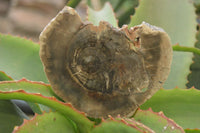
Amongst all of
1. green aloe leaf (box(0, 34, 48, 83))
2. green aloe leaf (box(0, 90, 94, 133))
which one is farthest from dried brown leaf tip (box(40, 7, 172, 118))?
green aloe leaf (box(0, 34, 48, 83))

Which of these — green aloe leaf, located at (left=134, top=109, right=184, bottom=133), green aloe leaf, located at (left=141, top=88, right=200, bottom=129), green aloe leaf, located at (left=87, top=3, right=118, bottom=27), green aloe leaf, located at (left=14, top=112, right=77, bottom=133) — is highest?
green aloe leaf, located at (left=87, top=3, right=118, bottom=27)

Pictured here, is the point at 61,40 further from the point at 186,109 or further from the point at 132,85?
the point at 186,109

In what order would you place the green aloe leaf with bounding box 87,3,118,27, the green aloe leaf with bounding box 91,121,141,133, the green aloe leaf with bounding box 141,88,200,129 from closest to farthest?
the green aloe leaf with bounding box 91,121,141,133 < the green aloe leaf with bounding box 141,88,200,129 < the green aloe leaf with bounding box 87,3,118,27

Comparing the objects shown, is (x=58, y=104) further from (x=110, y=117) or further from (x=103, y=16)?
(x=103, y=16)

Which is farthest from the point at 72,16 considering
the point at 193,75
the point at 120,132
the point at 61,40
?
the point at 193,75

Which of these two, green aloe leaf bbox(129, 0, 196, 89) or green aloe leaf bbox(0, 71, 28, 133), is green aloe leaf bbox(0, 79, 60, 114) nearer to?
green aloe leaf bbox(0, 71, 28, 133)

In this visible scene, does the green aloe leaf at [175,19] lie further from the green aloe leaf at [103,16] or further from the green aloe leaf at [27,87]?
the green aloe leaf at [27,87]

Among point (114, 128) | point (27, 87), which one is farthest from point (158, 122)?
point (27, 87)

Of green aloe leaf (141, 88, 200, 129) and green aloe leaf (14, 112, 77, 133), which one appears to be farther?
green aloe leaf (141, 88, 200, 129)
